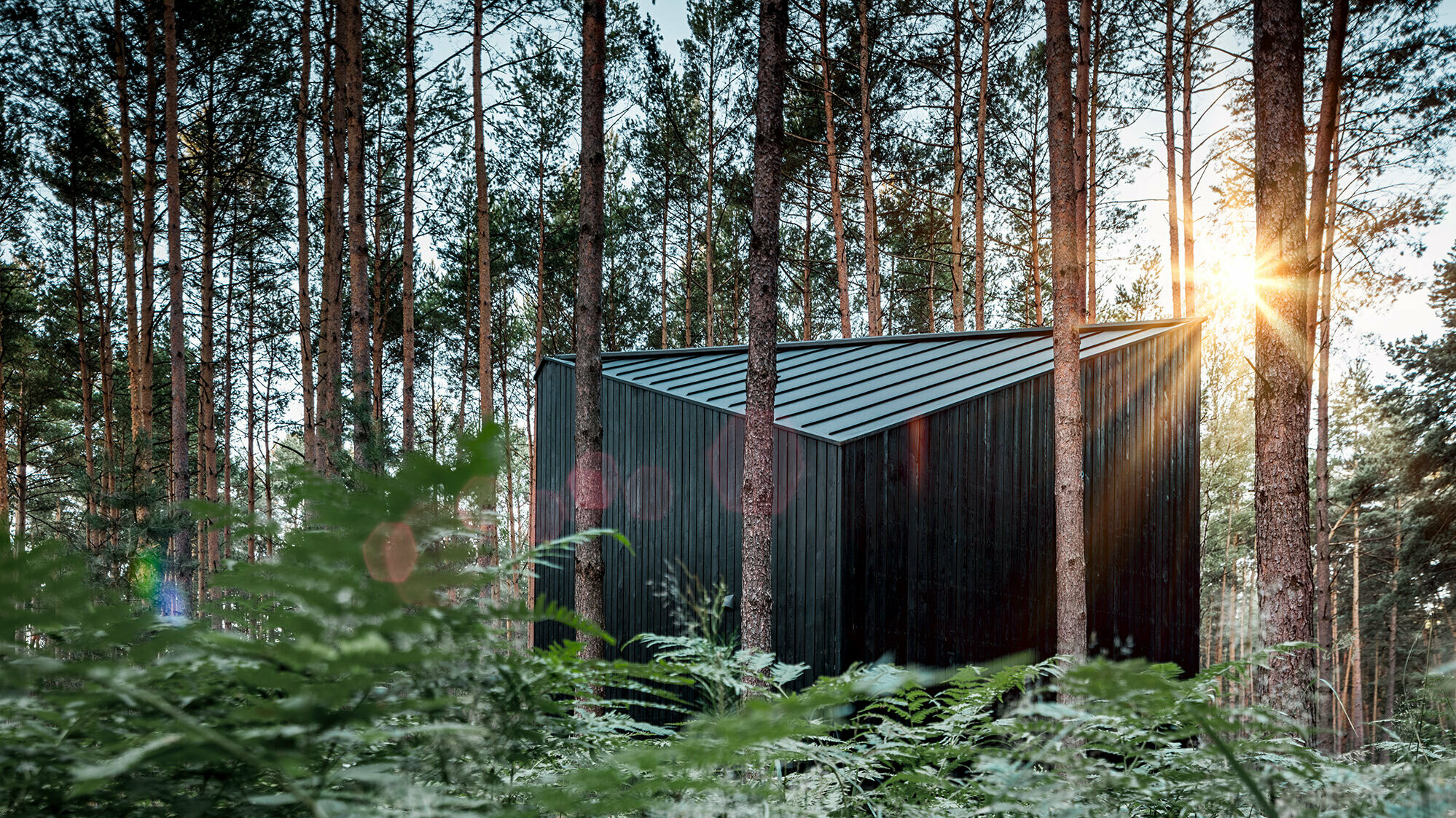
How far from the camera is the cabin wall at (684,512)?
6547 millimetres

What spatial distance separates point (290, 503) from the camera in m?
0.84

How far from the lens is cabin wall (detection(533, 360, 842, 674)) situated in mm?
6547

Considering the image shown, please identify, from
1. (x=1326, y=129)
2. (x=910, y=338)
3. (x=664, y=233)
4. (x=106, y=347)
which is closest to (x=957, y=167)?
(x=910, y=338)

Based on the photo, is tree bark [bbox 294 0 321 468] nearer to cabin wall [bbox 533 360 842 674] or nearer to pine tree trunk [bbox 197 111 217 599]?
pine tree trunk [bbox 197 111 217 599]

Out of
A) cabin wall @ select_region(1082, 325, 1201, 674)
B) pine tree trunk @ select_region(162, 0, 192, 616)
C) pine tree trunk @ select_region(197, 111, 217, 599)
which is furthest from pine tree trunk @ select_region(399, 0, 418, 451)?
cabin wall @ select_region(1082, 325, 1201, 674)

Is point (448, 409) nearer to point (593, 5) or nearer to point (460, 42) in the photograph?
point (460, 42)

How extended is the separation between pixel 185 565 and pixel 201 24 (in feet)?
26.2

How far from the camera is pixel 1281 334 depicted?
510cm

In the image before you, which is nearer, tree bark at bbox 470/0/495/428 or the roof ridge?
the roof ridge

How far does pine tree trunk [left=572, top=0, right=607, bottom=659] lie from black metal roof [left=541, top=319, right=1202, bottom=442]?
1.61 meters

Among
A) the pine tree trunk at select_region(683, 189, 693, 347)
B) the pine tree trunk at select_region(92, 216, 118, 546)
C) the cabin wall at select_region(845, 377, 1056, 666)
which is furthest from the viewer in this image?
the pine tree trunk at select_region(683, 189, 693, 347)

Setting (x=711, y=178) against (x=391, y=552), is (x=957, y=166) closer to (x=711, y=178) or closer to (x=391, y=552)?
(x=711, y=178)

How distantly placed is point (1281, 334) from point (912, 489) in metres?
2.96

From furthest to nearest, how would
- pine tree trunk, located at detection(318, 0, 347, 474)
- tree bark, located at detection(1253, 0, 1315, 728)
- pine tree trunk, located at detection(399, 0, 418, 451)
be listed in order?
pine tree trunk, located at detection(399, 0, 418, 451), pine tree trunk, located at detection(318, 0, 347, 474), tree bark, located at detection(1253, 0, 1315, 728)
